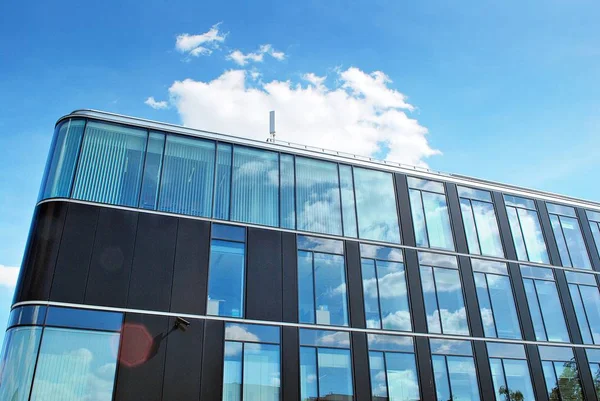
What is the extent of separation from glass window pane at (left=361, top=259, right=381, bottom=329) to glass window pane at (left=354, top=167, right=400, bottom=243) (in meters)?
1.30

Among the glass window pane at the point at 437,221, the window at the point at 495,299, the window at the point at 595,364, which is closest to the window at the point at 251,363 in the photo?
the glass window pane at the point at 437,221

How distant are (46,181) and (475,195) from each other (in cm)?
1838

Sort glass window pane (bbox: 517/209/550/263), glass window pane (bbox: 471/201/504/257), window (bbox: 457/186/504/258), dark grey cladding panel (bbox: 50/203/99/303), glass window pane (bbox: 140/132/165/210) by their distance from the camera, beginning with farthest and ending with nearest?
glass window pane (bbox: 517/209/550/263) < glass window pane (bbox: 471/201/504/257) < window (bbox: 457/186/504/258) < glass window pane (bbox: 140/132/165/210) < dark grey cladding panel (bbox: 50/203/99/303)

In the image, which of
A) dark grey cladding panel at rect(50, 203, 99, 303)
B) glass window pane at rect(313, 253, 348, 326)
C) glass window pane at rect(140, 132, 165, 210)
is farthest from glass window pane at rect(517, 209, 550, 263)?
A: dark grey cladding panel at rect(50, 203, 99, 303)

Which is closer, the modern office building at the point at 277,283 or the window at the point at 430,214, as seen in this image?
the modern office building at the point at 277,283

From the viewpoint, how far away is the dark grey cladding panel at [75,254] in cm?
1598

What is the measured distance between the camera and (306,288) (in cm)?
1947

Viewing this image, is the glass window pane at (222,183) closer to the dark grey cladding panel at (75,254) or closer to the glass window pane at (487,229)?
the dark grey cladding panel at (75,254)

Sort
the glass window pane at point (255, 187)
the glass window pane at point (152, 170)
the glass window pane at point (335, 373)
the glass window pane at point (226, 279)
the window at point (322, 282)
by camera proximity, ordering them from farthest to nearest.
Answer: the glass window pane at point (255, 187)
the window at point (322, 282)
the glass window pane at point (152, 170)
the glass window pane at point (335, 373)
the glass window pane at point (226, 279)

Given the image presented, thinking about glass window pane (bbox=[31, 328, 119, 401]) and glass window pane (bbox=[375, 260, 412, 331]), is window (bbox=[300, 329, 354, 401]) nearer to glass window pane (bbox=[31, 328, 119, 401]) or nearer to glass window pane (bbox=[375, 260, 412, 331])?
glass window pane (bbox=[375, 260, 412, 331])

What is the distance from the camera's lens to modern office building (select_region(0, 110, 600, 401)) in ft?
52.5

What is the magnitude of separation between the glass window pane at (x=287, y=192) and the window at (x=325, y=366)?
14.0 feet

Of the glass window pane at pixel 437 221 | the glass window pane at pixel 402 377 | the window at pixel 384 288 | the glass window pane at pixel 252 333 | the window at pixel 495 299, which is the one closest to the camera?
the glass window pane at pixel 252 333

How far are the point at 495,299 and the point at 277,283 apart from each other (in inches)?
395
